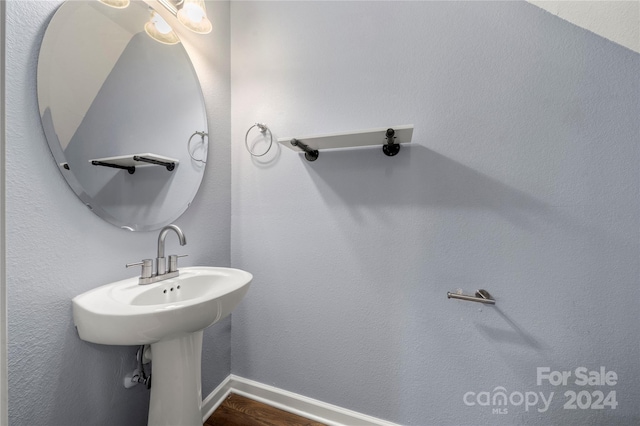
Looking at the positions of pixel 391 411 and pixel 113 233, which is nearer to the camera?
pixel 113 233

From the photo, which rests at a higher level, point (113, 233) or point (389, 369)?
point (113, 233)

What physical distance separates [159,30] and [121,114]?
0.43m

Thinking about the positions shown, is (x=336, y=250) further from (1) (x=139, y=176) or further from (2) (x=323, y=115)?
(1) (x=139, y=176)

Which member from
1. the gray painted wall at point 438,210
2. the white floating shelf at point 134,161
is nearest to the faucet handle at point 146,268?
the white floating shelf at point 134,161

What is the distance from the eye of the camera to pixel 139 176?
100 cm

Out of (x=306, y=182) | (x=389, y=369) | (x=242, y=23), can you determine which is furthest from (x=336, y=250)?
(x=242, y=23)

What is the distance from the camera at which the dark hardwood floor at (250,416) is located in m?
1.25

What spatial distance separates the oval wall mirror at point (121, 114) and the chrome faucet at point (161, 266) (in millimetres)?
99

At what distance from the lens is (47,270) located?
0.73 meters

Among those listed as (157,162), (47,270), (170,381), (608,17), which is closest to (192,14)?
(157,162)

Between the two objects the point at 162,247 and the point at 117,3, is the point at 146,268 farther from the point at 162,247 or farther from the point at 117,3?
the point at 117,3

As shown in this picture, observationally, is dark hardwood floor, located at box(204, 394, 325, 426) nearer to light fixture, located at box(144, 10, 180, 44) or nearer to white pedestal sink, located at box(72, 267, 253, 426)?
white pedestal sink, located at box(72, 267, 253, 426)

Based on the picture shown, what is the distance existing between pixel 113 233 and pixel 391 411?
4.59 ft

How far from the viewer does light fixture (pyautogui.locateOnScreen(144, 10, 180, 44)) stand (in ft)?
3.40
